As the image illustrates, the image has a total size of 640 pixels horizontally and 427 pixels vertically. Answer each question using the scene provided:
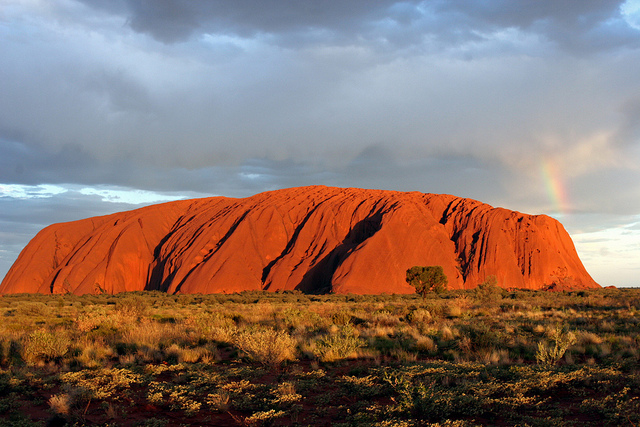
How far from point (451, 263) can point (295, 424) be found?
55709 mm

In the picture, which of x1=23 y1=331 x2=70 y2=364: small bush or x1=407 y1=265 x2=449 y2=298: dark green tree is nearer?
x1=23 y1=331 x2=70 y2=364: small bush

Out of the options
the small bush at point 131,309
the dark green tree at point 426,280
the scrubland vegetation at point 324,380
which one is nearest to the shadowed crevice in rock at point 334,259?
the dark green tree at point 426,280

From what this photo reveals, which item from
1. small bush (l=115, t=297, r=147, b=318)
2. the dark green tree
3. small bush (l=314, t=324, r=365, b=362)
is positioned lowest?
small bush (l=115, t=297, r=147, b=318)

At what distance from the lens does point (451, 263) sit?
58.2 m

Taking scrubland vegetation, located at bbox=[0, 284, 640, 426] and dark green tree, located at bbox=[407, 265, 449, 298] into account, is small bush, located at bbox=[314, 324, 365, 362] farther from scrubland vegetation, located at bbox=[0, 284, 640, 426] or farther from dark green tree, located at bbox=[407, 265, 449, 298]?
dark green tree, located at bbox=[407, 265, 449, 298]

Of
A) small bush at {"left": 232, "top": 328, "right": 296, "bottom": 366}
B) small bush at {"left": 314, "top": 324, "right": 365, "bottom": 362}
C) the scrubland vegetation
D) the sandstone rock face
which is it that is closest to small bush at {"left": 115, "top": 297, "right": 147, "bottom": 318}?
the scrubland vegetation

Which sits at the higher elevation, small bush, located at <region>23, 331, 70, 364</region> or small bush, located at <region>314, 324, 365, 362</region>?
small bush, located at <region>314, 324, 365, 362</region>

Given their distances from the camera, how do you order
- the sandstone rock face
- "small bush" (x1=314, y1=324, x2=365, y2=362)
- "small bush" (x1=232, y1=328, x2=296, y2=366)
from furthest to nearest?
1. the sandstone rock face
2. "small bush" (x1=314, y1=324, x2=365, y2=362)
3. "small bush" (x1=232, y1=328, x2=296, y2=366)

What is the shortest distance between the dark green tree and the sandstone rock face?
40.6ft

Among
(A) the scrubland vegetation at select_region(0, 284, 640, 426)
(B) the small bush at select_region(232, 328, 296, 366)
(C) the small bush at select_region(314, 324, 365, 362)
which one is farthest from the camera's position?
(C) the small bush at select_region(314, 324, 365, 362)

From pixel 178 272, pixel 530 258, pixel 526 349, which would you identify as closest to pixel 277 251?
pixel 178 272

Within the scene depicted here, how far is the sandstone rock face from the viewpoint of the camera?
5638cm

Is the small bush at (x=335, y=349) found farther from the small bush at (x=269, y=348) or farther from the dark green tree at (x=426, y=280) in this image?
the dark green tree at (x=426, y=280)

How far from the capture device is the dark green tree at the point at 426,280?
39438 mm
